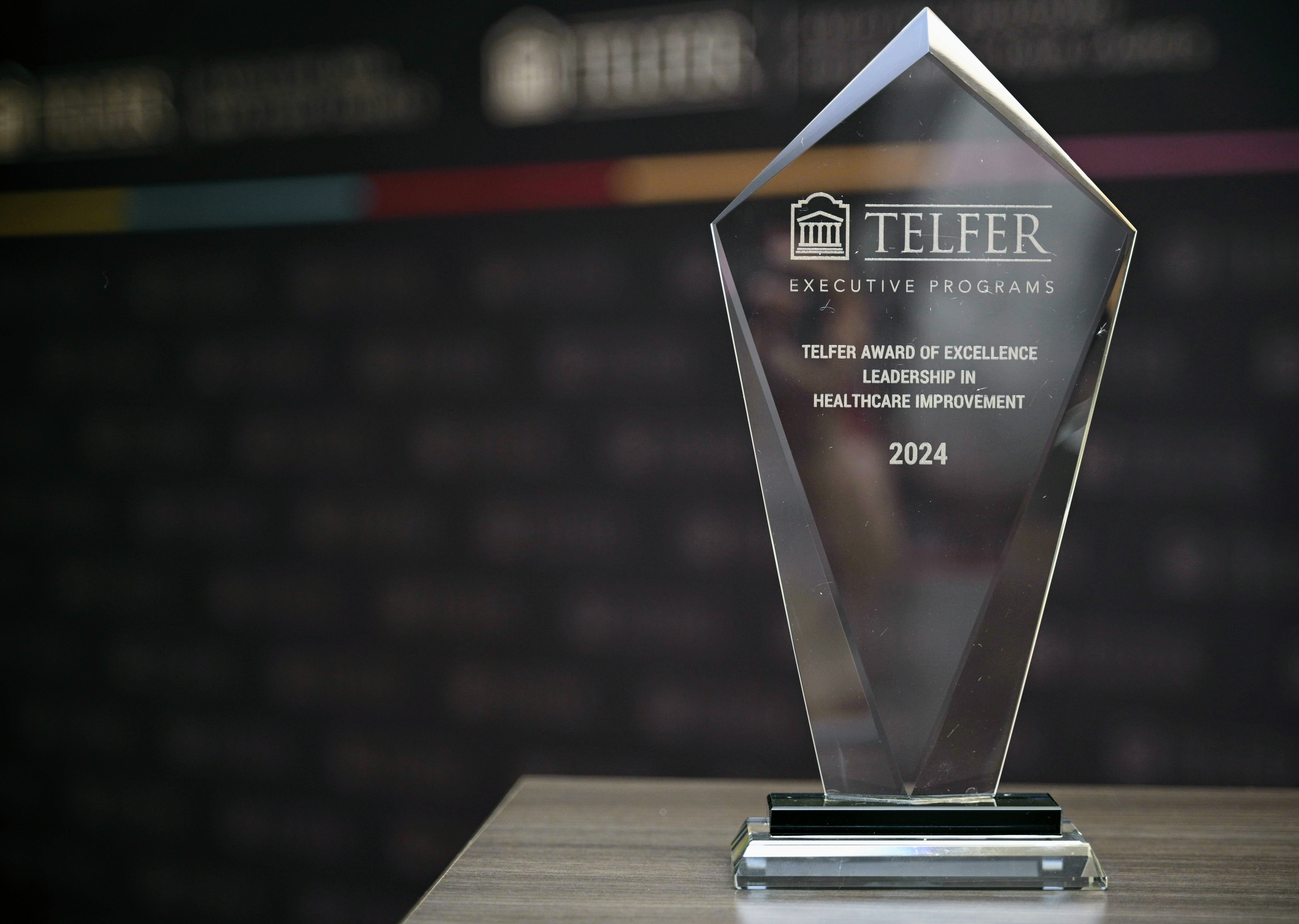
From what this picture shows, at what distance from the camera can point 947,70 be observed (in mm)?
961

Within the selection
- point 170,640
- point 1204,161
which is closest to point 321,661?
point 170,640

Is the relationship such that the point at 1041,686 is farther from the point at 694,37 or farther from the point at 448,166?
the point at 448,166

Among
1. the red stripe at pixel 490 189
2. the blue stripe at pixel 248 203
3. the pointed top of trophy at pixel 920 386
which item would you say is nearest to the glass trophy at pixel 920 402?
the pointed top of trophy at pixel 920 386

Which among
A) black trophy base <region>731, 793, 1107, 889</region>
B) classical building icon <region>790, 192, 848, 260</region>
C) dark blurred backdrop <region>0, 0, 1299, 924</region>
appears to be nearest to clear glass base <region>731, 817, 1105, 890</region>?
black trophy base <region>731, 793, 1107, 889</region>

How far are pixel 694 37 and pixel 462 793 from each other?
5.20ft

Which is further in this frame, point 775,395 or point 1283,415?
point 1283,415

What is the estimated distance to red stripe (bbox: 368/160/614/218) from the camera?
75.6 inches

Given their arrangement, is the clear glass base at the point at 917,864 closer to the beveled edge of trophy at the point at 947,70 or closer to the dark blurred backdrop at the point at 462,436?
the beveled edge of trophy at the point at 947,70

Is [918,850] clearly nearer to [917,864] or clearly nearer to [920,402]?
[917,864]

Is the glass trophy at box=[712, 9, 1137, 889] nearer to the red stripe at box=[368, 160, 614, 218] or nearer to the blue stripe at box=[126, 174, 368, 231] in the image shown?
the red stripe at box=[368, 160, 614, 218]

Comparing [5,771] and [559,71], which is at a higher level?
[559,71]

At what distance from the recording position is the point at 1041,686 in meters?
1.82

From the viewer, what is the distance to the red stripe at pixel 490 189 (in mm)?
1921

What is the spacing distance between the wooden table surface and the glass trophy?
7cm
